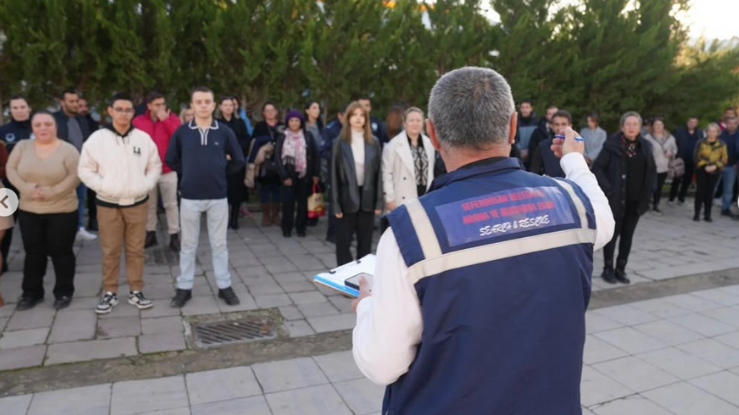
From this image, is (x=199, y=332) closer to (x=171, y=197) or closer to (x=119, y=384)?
(x=119, y=384)

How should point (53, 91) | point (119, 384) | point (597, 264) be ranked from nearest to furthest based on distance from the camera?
point (119, 384) → point (597, 264) → point (53, 91)

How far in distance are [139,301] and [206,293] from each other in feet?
2.15

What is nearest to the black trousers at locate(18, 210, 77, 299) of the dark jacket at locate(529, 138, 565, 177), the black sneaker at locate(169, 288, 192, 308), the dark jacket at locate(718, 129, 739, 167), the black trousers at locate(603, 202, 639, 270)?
the black sneaker at locate(169, 288, 192, 308)

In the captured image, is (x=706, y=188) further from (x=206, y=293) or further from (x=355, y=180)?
(x=206, y=293)

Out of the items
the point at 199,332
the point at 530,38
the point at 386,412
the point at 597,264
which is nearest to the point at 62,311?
the point at 199,332

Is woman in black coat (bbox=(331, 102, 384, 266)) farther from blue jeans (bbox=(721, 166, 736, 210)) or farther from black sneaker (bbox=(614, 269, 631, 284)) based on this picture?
blue jeans (bbox=(721, 166, 736, 210))

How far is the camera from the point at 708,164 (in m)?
10.0

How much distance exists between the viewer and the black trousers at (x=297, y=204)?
26.6 feet

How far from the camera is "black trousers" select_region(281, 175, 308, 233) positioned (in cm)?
810

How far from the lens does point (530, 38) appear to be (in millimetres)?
11359

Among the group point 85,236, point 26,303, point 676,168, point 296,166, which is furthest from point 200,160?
point 676,168

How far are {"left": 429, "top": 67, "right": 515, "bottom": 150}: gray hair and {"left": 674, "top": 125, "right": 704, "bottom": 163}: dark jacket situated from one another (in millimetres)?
11484

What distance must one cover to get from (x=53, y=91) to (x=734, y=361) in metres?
9.51

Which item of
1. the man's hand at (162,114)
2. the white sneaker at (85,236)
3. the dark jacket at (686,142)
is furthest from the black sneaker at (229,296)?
the dark jacket at (686,142)
